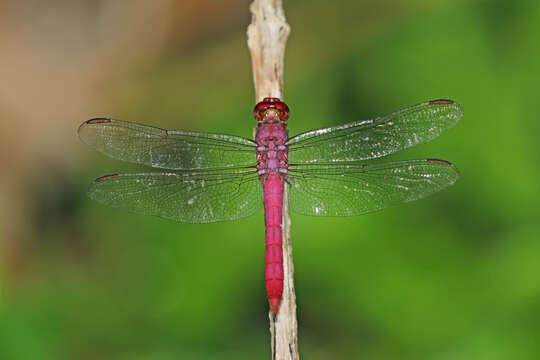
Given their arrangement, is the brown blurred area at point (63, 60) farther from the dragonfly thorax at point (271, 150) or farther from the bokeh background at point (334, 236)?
the dragonfly thorax at point (271, 150)

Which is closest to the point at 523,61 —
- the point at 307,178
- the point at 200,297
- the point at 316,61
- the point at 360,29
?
the point at 360,29

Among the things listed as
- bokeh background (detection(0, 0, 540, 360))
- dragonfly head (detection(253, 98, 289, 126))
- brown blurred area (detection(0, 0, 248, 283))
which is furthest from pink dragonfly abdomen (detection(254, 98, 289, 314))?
brown blurred area (detection(0, 0, 248, 283))

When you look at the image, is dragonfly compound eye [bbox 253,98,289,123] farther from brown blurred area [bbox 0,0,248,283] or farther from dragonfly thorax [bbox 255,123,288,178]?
brown blurred area [bbox 0,0,248,283]

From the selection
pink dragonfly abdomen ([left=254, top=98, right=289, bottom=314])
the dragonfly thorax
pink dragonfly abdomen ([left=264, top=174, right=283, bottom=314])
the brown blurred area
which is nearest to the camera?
pink dragonfly abdomen ([left=264, top=174, right=283, bottom=314])

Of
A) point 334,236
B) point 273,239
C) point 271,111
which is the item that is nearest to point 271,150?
point 271,111

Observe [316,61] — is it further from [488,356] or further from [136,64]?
[488,356]

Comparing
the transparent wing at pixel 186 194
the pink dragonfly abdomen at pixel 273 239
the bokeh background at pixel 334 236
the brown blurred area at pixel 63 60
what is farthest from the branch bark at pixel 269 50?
the brown blurred area at pixel 63 60

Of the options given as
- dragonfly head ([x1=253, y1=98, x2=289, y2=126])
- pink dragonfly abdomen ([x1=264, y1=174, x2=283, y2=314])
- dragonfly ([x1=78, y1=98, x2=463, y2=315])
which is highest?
dragonfly head ([x1=253, y1=98, x2=289, y2=126])
